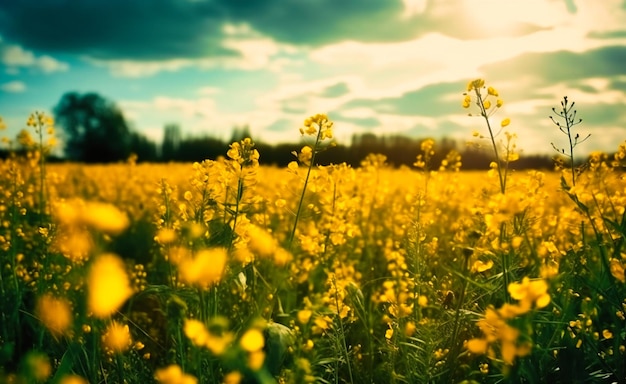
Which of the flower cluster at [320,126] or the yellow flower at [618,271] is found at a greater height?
the flower cluster at [320,126]

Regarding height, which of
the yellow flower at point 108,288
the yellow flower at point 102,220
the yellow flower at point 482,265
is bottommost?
the yellow flower at point 482,265

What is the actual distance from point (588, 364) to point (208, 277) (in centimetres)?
159

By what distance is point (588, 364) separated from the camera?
2279mm

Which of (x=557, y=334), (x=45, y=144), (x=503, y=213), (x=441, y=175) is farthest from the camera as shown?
(x=441, y=175)

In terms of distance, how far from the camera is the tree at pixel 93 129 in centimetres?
5272

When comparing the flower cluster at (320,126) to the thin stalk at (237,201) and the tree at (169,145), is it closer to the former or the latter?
the thin stalk at (237,201)

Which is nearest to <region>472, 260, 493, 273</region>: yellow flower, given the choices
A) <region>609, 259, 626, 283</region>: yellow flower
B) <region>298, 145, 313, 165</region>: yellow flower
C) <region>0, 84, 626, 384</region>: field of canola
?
<region>0, 84, 626, 384</region>: field of canola

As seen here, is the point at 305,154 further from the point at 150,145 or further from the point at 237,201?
the point at 150,145

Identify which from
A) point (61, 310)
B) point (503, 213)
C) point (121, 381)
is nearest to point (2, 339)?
point (61, 310)

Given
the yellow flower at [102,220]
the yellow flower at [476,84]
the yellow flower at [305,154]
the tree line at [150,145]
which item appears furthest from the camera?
the tree line at [150,145]

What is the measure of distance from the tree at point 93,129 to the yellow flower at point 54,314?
48159 mm

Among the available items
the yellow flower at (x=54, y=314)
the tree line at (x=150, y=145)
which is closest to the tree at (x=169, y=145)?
the tree line at (x=150, y=145)

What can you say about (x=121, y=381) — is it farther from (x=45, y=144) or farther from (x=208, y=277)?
(x=45, y=144)

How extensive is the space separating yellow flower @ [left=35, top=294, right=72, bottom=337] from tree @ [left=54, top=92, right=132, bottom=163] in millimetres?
48159
